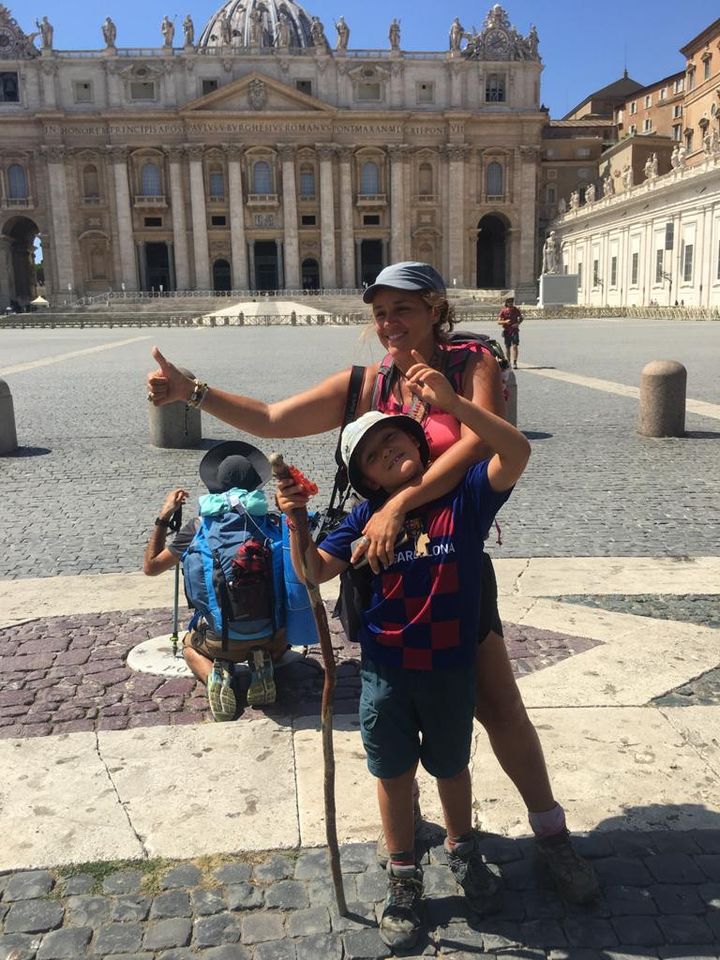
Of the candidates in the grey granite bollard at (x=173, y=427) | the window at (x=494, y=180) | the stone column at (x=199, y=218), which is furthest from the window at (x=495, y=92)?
the grey granite bollard at (x=173, y=427)

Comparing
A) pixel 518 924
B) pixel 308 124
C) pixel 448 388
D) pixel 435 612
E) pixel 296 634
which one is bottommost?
pixel 518 924

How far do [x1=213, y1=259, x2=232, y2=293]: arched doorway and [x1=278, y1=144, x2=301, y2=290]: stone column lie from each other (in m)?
4.63

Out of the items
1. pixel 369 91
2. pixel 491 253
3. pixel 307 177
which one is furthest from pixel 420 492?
pixel 491 253

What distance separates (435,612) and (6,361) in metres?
21.4

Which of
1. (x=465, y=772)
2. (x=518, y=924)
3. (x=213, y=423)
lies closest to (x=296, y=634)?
(x=465, y=772)

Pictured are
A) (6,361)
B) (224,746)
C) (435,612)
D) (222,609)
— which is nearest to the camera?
(435,612)

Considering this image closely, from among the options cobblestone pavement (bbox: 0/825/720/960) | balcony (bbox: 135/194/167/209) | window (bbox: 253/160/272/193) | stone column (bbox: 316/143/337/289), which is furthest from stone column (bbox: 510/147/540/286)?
cobblestone pavement (bbox: 0/825/720/960)

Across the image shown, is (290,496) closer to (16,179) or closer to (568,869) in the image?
(568,869)

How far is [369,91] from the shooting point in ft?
229

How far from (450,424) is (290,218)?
7011 centimetres

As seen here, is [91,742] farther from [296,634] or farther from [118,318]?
[118,318]

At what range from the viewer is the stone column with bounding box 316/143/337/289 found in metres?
68.4

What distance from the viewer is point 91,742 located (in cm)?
339

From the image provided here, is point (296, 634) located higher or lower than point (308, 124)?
lower
